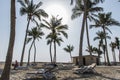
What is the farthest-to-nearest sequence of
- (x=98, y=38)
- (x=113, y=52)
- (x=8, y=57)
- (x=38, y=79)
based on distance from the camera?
(x=113, y=52) → (x=98, y=38) → (x=38, y=79) → (x=8, y=57)

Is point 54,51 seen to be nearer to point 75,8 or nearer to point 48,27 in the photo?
point 48,27

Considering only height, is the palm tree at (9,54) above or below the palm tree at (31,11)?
below

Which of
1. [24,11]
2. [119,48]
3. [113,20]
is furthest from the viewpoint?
[119,48]

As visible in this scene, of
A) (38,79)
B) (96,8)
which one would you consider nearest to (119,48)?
(96,8)

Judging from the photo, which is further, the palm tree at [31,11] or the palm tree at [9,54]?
the palm tree at [31,11]

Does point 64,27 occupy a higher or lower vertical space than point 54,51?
higher

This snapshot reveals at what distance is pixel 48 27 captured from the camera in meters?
46.8

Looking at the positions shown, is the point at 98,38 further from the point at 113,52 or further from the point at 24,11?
the point at 24,11

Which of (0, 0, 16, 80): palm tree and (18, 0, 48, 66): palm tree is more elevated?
(18, 0, 48, 66): palm tree

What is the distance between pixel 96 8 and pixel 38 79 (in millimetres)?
22888

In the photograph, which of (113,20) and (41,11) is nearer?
(41,11)

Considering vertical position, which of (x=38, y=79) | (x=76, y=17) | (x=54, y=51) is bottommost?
(x=38, y=79)

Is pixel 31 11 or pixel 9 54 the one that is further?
pixel 31 11

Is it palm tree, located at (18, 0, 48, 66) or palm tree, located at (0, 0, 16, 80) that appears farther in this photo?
palm tree, located at (18, 0, 48, 66)
